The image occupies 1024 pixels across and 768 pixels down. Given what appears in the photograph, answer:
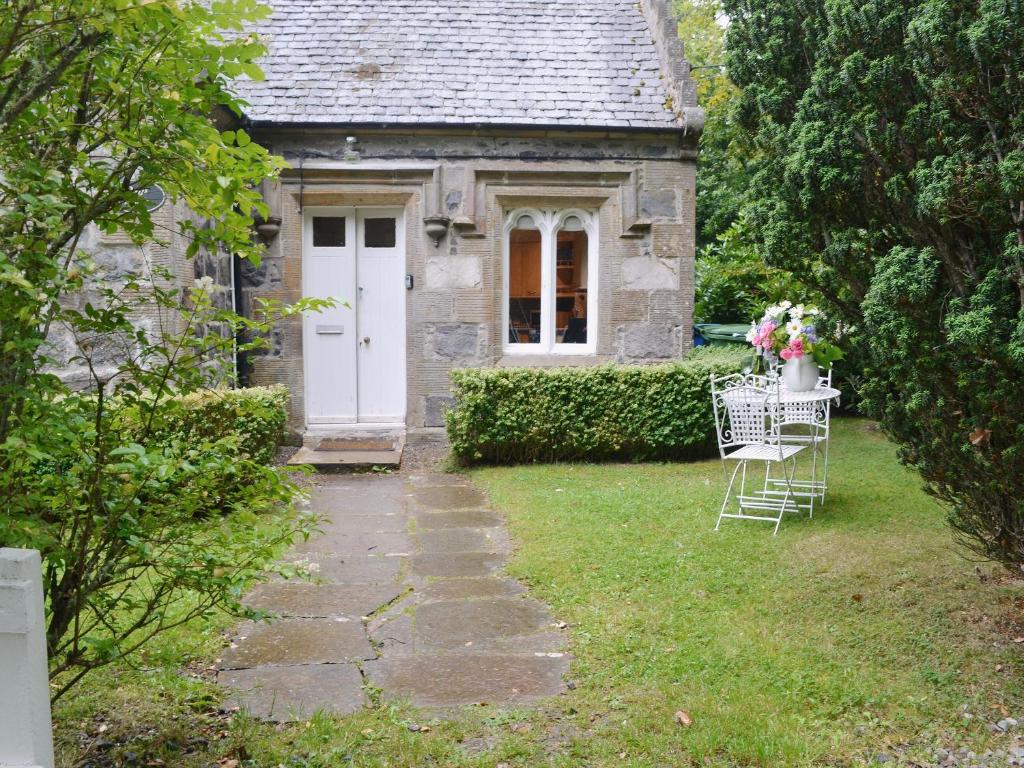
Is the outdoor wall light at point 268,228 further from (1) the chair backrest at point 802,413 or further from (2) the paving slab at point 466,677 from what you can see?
(2) the paving slab at point 466,677

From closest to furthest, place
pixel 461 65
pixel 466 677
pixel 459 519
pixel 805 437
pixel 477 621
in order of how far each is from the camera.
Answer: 1. pixel 466 677
2. pixel 477 621
3. pixel 459 519
4. pixel 805 437
5. pixel 461 65

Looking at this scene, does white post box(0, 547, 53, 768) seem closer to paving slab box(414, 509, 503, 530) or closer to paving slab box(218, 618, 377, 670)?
paving slab box(218, 618, 377, 670)

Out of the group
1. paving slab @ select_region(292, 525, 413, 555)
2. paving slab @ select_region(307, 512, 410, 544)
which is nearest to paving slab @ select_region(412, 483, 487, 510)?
paving slab @ select_region(307, 512, 410, 544)

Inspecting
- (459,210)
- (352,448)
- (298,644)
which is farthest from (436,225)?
(298,644)

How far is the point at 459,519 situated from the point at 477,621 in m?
2.33

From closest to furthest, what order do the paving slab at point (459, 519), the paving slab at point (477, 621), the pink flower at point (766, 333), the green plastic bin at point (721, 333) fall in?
the paving slab at point (477, 621) → the paving slab at point (459, 519) → the pink flower at point (766, 333) → the green plastic bin at point (721, 333)

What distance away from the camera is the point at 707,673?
13.0ft

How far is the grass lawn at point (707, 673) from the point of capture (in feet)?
11.0

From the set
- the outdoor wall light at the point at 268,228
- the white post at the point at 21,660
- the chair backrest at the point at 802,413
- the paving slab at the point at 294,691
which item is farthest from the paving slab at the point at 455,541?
the outdoor wall light at the point at 268,228

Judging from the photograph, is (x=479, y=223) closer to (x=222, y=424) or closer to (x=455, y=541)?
(x=222, y=424)

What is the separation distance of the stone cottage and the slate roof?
0.03 meters

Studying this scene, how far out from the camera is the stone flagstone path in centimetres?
388

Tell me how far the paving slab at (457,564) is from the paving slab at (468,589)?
0.14 metres

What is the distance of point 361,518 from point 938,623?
4.22 metres
